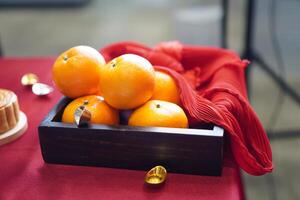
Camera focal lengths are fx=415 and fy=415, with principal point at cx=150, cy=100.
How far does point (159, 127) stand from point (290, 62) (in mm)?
1694

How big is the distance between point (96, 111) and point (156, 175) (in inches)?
5.3

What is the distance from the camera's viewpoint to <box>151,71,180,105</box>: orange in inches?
26.6

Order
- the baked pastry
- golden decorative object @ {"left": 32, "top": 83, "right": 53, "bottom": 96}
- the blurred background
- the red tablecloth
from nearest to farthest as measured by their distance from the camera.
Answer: the red tablecloth
the baked pastry
golden decorative object @ {"left": 32, "top": 83, "right": 53, "bottom": 96}
the blurred background

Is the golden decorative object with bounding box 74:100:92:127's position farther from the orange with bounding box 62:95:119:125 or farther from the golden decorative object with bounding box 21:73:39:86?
the golden decorative object with bounding box 21:73:39:86

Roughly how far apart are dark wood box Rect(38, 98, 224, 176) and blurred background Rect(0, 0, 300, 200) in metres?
0.95

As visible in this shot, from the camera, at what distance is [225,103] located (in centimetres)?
65

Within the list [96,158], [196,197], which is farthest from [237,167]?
[96,158]

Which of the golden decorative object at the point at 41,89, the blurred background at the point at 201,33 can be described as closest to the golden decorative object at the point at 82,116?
the golden decorative object at the point at 41,89

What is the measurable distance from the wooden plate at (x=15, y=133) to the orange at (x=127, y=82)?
19 centimetres

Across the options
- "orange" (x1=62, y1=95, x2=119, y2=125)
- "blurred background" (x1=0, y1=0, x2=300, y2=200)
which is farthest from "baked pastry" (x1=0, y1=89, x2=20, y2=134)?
"blurred background" (x1=0, y1=0, x2=300, y2=200)

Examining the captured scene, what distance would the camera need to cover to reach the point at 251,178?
1575 millimetres

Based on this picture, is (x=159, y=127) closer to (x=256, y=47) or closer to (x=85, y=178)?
(x=85, y=178)

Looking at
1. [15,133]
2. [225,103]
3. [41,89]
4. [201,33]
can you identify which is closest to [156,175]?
[225,103]

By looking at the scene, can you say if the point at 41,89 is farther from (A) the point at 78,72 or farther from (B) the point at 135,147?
(B) the point at 135,147
